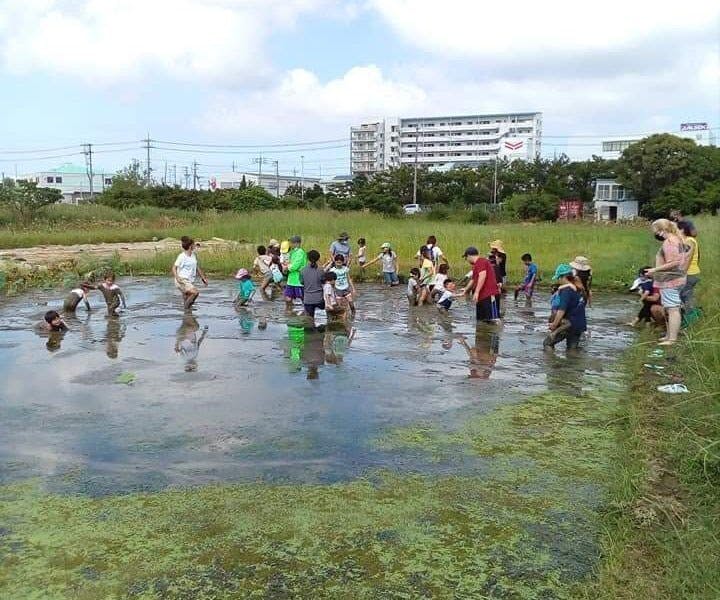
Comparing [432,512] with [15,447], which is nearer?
[432,512]

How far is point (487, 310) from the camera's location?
1167cm

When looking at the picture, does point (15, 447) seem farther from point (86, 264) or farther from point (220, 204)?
point (220, 204)

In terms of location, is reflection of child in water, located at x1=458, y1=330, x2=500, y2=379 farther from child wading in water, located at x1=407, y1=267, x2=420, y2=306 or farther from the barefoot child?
child wading in water, located at x1=407, y1=267, x2=420, y2=306

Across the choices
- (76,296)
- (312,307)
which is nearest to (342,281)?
(312,307)

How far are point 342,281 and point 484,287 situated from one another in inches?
97.5

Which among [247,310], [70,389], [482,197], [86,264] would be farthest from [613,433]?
[482,197]

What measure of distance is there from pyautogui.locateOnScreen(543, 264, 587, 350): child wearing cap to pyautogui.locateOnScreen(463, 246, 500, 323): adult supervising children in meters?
1.38

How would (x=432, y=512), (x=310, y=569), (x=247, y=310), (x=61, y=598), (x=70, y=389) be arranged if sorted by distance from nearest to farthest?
(x=61, y=598) < (x=310, y=569) < (x=432, y=512) < (x=70, y=389) < (x=247, y=310)

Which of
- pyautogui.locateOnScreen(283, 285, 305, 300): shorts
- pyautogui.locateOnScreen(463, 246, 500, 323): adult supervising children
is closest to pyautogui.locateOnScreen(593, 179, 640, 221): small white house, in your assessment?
pyautogui.locateOnScreen(283, 285, 305, 300): shorts

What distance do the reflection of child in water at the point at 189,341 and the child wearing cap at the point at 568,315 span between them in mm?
4856

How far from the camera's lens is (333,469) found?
5445 mm

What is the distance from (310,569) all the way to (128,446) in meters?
2.64

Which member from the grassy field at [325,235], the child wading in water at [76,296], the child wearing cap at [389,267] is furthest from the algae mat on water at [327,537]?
the grassy field at [325,235]

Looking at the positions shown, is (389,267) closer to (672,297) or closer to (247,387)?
(672,297)
